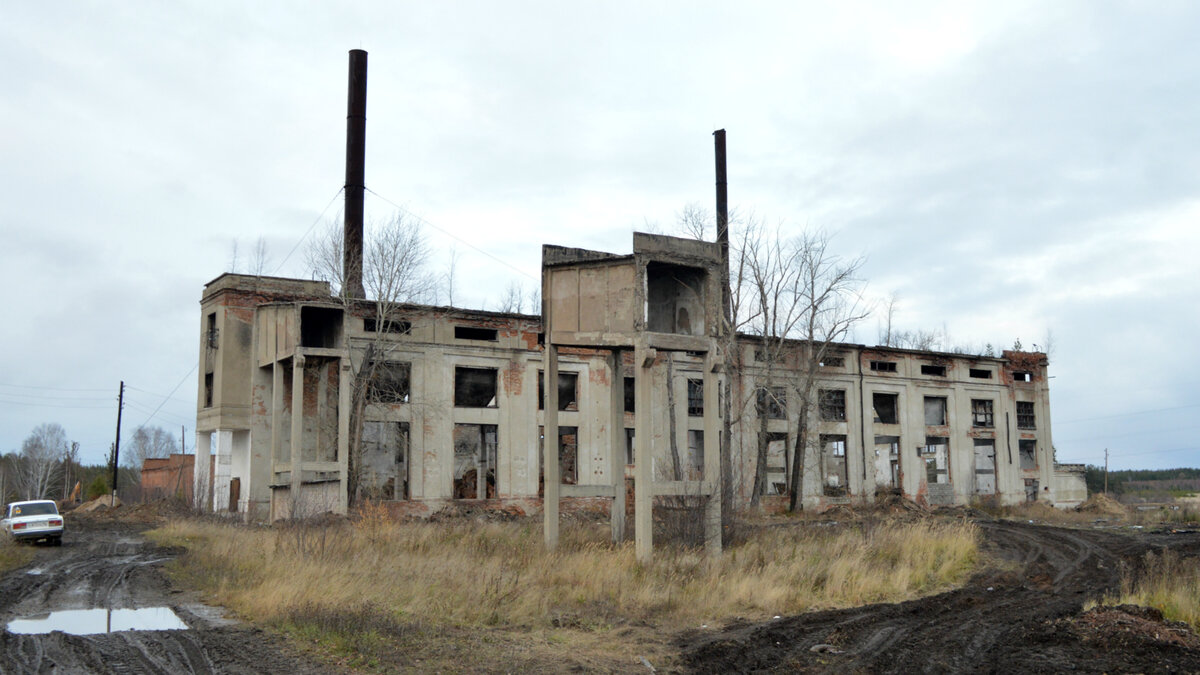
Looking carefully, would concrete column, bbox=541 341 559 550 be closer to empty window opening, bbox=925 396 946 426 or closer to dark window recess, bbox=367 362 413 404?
dark window recess, bbox=367 362 413 404

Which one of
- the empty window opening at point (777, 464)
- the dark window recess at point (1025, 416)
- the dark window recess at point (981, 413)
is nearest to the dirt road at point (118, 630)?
the empty window opening at point (777, 464)

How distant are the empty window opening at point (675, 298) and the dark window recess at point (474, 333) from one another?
607 inches

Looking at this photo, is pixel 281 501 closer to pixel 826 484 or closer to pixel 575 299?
pixel 575 299

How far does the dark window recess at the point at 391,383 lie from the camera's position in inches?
1192

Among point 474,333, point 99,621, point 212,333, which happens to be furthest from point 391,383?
point 99,621

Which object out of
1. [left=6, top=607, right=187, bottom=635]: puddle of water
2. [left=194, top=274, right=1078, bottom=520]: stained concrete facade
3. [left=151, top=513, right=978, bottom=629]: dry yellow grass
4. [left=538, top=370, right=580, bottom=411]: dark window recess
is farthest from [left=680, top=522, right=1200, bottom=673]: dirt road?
[left=538, top=370, right=580, bottom=411]: dark window recess

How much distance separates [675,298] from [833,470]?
23.6 meters

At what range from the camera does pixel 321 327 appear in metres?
28.2

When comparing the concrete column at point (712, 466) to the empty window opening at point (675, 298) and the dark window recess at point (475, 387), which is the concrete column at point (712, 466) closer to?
the empty window opening at point (675, 298)

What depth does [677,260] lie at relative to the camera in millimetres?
16375

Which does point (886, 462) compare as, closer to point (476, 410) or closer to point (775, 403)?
point (775, 403)

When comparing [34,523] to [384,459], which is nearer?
[34,523]

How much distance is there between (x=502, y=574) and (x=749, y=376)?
935 inches

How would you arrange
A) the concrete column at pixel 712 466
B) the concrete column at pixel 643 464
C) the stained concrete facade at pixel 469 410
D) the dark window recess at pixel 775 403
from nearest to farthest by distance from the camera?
the concrete column at pixel 643 464 < the concrete column at pixel 712 466 < the stained concrete facade at pixel 469 410 < the dark window recess at pixel 775 403
